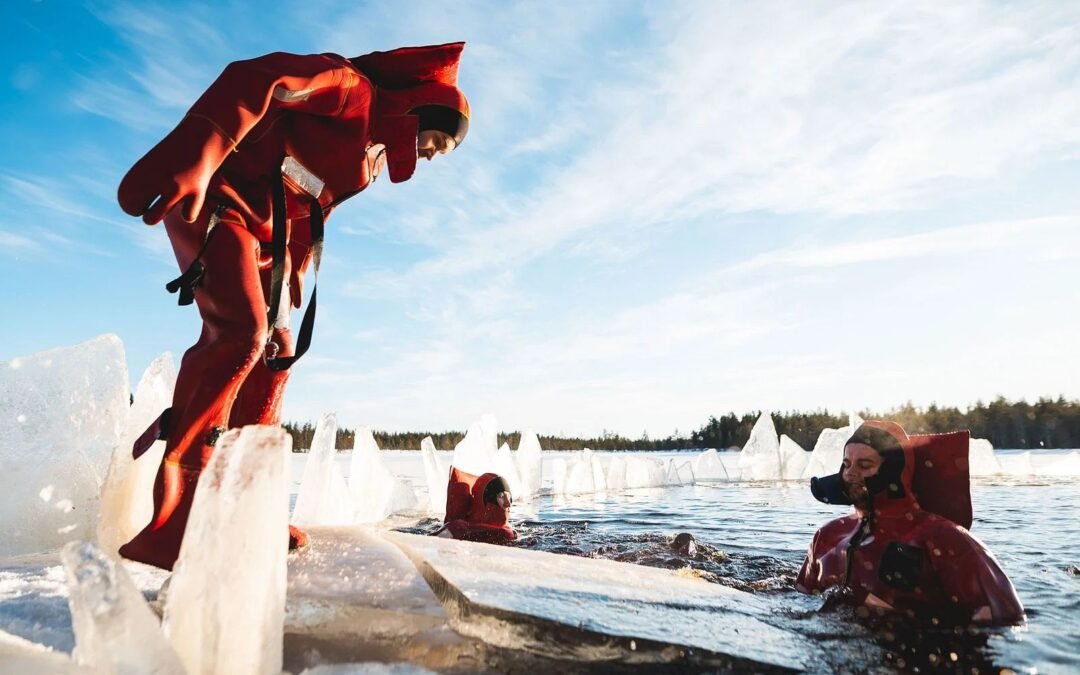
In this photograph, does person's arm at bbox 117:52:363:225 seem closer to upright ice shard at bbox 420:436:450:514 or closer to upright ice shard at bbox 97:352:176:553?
upright ice shard at bbox 97:352:176:553

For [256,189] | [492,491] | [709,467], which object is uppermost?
[256,189]

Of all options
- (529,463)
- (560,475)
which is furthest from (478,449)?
(560,475)

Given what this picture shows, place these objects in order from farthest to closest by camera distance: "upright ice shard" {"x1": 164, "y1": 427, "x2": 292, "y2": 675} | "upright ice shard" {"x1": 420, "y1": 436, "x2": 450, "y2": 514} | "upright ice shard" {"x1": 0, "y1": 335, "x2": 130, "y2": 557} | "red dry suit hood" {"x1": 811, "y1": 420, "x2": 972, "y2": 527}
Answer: "upright ice shard" {"x1": 420, "y1": 436, "x2": 450, "y2": 514} → "upright ice shard" {"x1": 0, "y1": 335, "x2": 130, "y2": 557} → "red dry suit hood" {"x1": 811, "y1": 420, "x2": 972, "y2": 527} → "upright ice shard" {"x1": 164, "y1": 427, "x2": 292, "y2": 675}

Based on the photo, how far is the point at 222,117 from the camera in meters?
1.90

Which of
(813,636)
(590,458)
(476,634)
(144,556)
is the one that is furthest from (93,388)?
(590,458)

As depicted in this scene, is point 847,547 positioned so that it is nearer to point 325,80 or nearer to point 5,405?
point 325,80

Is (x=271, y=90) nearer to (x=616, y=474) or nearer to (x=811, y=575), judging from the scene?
(x=811, y=575)

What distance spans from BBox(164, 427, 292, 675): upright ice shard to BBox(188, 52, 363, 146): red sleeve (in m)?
1.09

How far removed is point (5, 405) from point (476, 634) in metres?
3.20

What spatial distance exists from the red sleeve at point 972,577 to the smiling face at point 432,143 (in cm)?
239

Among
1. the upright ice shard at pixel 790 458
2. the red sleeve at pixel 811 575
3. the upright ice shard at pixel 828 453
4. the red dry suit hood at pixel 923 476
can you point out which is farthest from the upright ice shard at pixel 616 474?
the red dry suit hood at pixel 923 476

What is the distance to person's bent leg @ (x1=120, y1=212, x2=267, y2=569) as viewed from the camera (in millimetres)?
1962

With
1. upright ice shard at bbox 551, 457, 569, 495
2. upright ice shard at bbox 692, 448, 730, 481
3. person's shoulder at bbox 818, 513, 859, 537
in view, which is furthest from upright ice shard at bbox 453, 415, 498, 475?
upright ice shard at bbox 692, 448, 730, 481

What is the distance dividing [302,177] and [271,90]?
0.36 meters
